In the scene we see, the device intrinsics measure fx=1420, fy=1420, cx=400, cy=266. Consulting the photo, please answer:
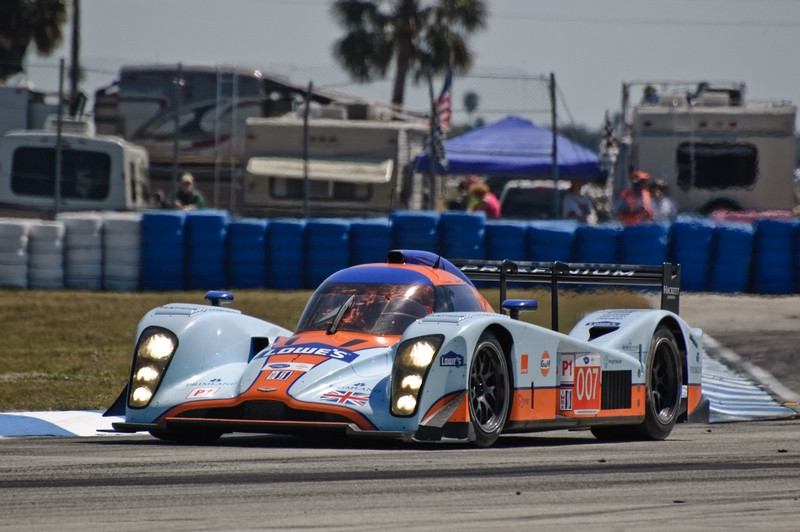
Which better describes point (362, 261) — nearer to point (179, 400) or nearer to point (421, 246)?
point (421, 246)

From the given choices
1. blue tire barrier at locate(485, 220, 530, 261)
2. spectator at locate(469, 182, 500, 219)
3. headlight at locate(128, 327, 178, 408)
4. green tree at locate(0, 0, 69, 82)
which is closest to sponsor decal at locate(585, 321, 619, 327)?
headlight at locate(128, 327, 178, 408)

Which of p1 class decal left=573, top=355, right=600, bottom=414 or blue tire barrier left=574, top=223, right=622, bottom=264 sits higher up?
blue tire barrier left=574, top=223, right=622, bottom=264

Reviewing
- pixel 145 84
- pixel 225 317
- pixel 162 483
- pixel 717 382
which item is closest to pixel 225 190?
pixel 145 84

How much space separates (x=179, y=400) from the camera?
26.2 ft

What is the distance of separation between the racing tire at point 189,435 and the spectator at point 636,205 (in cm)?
1212

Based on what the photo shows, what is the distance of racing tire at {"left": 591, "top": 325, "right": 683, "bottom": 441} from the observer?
931cm

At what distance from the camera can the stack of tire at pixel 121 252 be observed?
1888 centimetres

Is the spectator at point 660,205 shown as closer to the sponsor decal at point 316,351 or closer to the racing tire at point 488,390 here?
the racing tire at point 488,390

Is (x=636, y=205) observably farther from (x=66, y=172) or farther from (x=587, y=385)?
(x=587, y=385)

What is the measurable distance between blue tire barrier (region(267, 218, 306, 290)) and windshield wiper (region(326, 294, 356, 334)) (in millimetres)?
10700

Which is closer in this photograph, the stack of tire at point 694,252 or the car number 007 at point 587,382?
the car number 007 at point 587,382

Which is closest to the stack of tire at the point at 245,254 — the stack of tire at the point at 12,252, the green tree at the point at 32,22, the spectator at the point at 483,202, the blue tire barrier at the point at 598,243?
the stack of tire at the point at 12,252

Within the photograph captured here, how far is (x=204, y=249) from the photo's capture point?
19156 millimetres

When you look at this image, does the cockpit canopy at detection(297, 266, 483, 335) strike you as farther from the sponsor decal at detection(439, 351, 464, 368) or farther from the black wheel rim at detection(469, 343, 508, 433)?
the sponsor decal at detection(439, 351, 464, 368)
